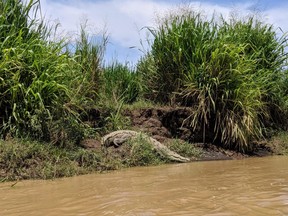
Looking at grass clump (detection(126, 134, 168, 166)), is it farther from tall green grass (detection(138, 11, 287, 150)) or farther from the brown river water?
tall green grass (detection(138, 11, 287, 150))

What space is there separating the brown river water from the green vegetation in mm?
733

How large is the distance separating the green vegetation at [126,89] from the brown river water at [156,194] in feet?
2.41

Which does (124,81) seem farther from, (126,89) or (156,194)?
(156,194)

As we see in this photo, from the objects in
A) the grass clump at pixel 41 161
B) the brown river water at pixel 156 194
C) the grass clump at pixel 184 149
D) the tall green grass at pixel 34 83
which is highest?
the tall green grass at pixel 34 83

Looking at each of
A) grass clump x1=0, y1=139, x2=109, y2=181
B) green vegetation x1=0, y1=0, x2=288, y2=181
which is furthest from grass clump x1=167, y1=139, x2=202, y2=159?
grass clump x1=0, y1=139, x2=109, y2=181

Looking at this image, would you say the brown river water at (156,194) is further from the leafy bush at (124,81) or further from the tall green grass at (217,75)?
the leafy bush at (124,81)

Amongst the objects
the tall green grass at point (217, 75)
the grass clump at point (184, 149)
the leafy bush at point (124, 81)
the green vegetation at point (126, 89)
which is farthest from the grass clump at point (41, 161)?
the leafy bush at point (124, 81)

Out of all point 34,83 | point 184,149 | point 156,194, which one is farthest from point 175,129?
point 156,194

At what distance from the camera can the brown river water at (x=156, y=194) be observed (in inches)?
133

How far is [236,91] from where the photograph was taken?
8.20m

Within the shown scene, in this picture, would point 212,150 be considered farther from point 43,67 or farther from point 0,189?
point 0,189

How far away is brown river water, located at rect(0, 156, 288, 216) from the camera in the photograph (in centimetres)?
338

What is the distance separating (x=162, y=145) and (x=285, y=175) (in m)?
2.51

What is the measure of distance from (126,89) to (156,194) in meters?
5.68
